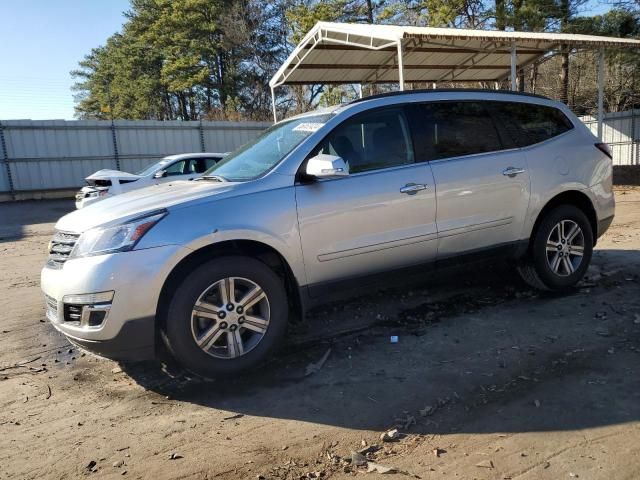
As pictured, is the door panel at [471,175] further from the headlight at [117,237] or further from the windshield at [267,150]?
the headlight at [117,237]

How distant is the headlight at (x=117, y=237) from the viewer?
322 cm

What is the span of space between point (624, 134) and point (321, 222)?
826 inches

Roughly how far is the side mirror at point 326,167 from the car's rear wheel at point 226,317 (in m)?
0.77

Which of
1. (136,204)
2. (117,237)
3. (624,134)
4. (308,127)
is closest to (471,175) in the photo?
(308,127)

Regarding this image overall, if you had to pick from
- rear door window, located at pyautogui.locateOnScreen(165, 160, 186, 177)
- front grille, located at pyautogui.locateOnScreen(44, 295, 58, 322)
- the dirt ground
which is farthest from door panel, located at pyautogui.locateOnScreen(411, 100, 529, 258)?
rear door window, located at pyautogui.locateOnScreen(165, 160, 186, 177)

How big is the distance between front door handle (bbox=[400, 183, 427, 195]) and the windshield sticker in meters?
0.84

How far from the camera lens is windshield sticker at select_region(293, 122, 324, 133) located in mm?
4012

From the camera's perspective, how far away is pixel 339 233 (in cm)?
382

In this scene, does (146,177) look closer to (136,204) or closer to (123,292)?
(136,204)

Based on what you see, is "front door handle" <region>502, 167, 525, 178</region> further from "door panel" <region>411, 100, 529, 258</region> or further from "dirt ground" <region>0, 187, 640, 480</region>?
"dirt ground" <region>0, 187, 640, 480</region>

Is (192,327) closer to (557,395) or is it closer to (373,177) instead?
(373,177)

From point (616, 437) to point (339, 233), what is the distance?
2.13 m

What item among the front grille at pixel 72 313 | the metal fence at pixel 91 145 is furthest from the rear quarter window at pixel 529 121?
the metal fence at pixel 91 145

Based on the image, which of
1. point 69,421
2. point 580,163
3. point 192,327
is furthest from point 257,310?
point 580,163
